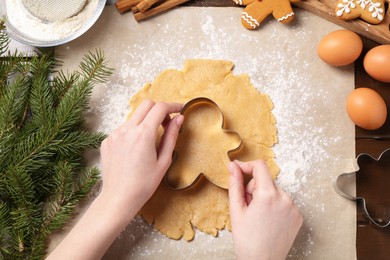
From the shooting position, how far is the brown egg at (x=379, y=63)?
1.25m

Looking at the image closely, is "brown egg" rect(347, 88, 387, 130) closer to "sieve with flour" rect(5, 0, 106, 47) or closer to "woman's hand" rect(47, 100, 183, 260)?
"woman's hand" rect(47, 100, 183, 260)

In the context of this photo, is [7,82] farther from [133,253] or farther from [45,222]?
[133,253]

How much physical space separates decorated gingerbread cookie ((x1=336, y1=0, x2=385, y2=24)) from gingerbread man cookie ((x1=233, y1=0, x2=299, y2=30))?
138 mm

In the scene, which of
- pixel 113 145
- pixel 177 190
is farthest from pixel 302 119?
pixel 113 145

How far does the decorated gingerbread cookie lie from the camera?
1298 mm

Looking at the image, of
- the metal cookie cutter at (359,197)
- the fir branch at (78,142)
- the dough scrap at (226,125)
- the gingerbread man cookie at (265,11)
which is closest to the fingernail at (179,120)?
the dough scrap at (226,125)

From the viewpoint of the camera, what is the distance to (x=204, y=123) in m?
1.27

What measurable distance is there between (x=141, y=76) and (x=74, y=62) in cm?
20

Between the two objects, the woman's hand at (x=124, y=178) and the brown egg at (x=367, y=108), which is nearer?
the woman's hand at (x=124, y=178)

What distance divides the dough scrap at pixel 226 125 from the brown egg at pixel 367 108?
22 cm

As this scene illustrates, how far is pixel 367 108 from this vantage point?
4.06 feet

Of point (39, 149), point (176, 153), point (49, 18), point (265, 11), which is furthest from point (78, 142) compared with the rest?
point (265, 11)

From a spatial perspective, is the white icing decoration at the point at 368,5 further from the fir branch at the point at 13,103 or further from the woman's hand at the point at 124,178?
the fir branch at the point at 13,103

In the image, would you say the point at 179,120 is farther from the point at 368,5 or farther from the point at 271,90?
the point at 368,5
